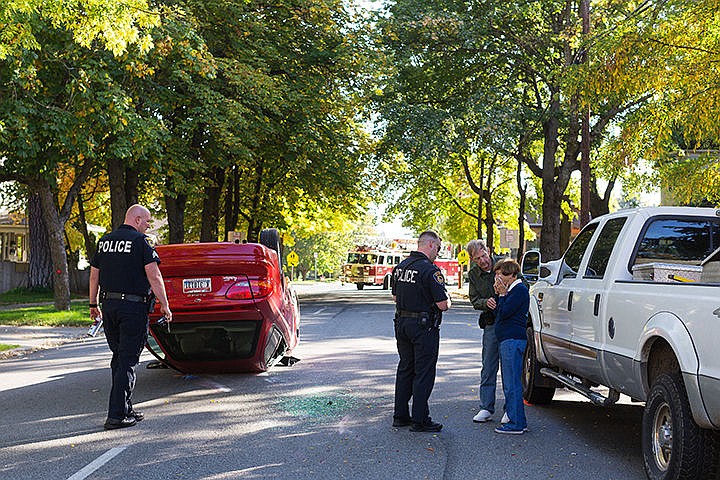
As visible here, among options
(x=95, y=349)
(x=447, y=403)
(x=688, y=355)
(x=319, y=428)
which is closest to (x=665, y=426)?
(x=688, y=355)

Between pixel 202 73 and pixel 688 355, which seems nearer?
pixel 688 355

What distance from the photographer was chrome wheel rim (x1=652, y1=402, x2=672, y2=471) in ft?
20.8

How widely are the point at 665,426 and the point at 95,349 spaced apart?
12.3 m

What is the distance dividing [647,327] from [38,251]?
3310cm

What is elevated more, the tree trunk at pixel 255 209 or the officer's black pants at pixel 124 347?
the tree trunk at pixel 255 209

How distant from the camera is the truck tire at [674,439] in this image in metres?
5.93

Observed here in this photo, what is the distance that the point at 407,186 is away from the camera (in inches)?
2014

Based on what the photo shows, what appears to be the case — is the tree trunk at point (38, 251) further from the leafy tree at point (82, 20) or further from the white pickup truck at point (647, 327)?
the white pickup truck at point (647, 327)

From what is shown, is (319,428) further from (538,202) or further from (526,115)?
(538,202)

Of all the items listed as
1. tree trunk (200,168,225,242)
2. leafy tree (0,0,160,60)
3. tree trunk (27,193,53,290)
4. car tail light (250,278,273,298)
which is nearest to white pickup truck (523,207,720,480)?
car tail light (250,278,273,298)

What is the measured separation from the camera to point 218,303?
1098cm

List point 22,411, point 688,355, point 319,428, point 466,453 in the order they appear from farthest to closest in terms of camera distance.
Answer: point 22,411 < point 319,428 < point 466,453 < point 688,355

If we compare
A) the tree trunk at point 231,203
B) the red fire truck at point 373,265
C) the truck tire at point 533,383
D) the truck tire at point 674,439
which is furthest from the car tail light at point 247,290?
the red fire truck at point 373,265

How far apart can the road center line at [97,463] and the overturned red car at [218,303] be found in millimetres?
3151
